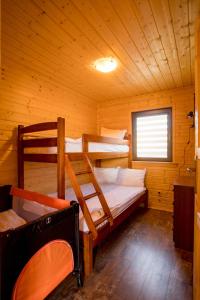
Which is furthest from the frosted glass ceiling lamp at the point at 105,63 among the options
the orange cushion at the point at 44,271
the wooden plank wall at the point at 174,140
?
the orange cushion at the point at 44,271

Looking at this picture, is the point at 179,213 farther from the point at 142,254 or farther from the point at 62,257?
the point at 62,257

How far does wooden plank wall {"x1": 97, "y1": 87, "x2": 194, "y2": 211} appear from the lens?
3.31m

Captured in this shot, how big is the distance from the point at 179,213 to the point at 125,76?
7.36 feet

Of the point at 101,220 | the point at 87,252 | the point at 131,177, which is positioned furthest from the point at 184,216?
the point at 131,177

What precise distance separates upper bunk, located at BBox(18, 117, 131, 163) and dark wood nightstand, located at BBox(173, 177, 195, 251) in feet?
4.01

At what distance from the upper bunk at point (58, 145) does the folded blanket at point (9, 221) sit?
0.71 m

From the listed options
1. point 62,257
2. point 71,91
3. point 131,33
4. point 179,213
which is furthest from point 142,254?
point 71,91

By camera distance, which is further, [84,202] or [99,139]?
[99,139]

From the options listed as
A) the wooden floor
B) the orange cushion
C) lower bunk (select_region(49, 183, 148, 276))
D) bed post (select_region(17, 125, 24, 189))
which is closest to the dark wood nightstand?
the wooden floor

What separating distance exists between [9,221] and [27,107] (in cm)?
165

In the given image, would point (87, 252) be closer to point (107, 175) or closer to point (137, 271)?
point (137, 271)

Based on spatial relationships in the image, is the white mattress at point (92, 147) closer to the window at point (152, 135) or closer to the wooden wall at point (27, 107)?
the window at point (152, 135)

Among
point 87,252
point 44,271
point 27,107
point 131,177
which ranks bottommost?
point 87,252

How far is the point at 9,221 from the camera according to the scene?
187 centimetres
